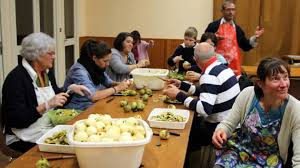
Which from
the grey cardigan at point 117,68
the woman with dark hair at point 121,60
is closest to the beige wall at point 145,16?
the woman with dark hair at point 121,60

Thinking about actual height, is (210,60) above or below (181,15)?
below

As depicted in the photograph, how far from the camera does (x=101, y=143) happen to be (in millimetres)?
1341

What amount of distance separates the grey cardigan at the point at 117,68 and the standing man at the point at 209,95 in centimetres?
123

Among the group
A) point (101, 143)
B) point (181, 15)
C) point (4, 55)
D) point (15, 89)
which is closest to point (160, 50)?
point (181, 15)

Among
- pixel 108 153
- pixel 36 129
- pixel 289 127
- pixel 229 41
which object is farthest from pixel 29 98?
pixel 229 41

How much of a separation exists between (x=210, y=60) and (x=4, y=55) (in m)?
2.33

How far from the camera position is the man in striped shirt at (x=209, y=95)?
2482mm

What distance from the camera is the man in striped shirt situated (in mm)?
2482

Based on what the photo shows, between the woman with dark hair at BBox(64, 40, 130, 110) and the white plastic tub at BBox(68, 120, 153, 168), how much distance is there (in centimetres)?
147

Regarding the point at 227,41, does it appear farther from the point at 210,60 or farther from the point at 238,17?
the point at 210,60

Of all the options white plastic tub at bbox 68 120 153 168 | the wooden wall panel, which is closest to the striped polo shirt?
white plastic tub at bbox 68 120 153 168

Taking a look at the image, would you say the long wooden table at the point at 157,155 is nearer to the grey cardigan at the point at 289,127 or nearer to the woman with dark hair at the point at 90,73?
the grey cardigan at the point at 289,127

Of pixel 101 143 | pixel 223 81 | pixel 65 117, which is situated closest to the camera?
pixel 101 143

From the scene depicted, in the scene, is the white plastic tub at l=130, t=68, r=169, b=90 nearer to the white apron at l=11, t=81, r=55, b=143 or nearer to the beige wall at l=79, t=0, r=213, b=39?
the white apron at l=11, t=81, r=55, b=143
